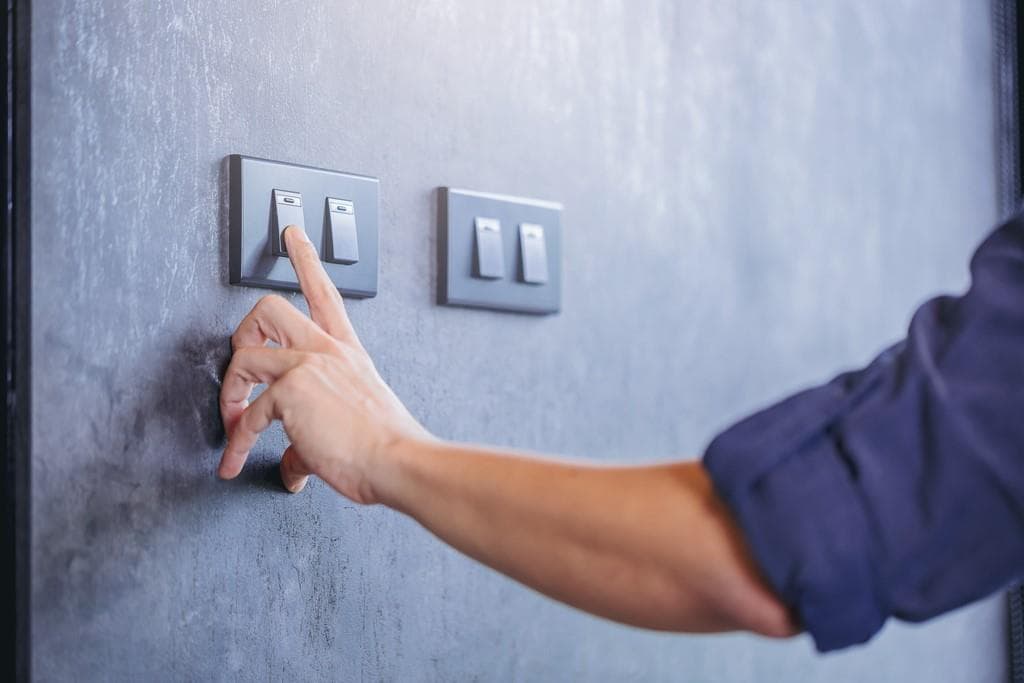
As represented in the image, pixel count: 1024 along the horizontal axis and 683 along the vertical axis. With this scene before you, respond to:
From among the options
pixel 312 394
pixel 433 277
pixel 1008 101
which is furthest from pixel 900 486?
pixel 1008 101

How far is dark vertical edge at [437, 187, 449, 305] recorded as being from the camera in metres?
1.21

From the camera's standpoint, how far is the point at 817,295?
168 cm

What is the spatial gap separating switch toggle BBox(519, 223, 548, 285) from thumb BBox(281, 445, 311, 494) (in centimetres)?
34

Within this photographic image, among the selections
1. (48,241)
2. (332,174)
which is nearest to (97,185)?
(48,241)

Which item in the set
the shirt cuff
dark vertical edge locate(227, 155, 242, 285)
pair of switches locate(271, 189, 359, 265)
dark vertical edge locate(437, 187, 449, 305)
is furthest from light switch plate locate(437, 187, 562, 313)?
the shirt cuff

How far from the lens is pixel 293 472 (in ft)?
3.44

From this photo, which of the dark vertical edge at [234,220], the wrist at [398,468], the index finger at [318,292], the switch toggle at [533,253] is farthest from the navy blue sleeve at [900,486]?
the switch toggle at [533,253]

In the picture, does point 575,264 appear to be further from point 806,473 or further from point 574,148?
point 806,473

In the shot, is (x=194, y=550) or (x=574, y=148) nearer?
(x=194, y=550)

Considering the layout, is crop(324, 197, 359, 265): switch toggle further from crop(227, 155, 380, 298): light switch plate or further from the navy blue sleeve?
the navy blue sleeve

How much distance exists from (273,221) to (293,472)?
218 millimetres

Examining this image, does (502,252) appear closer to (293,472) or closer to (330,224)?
(330,224)

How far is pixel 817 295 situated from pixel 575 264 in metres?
0.48

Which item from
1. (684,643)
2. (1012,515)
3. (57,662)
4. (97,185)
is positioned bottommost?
(684,643)
